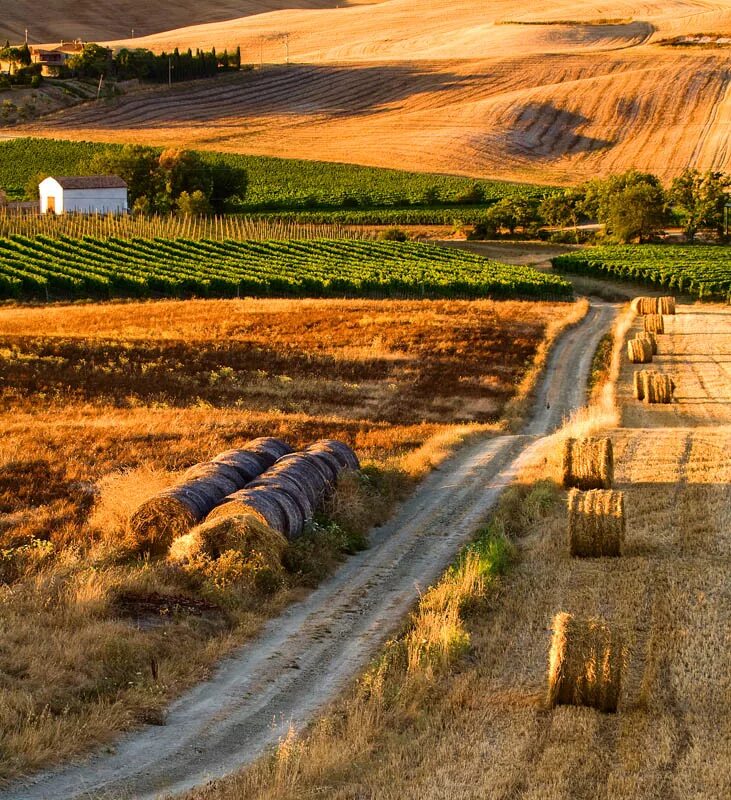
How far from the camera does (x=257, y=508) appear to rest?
55.7ft

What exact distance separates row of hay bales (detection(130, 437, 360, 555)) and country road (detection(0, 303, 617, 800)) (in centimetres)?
116

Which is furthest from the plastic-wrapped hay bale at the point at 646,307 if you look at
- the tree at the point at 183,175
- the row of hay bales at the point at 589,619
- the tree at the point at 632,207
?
the tree at the point at 183,175

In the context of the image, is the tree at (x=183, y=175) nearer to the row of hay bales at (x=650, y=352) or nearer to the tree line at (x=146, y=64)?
the row of hay bales at (x=650, y=352)

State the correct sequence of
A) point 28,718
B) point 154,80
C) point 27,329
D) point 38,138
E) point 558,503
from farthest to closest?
point 154,80 < point 38,138 < point 27,329 < point 558,503 < point 28,718

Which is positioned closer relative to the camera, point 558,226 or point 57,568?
point 57,568

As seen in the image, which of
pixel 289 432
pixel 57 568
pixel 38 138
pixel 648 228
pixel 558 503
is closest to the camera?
pixel 57 568

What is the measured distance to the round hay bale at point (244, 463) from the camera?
1941 cm

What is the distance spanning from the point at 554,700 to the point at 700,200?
8950 centimetres

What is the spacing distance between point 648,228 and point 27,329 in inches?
2275

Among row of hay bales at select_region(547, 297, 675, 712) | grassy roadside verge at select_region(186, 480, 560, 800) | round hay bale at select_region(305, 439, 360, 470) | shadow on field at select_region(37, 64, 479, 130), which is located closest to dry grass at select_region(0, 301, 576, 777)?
round hay bale at select_region(305, 439, 360, 470)

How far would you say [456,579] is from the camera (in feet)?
53.2

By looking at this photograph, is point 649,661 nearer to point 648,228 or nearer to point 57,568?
point 57,568

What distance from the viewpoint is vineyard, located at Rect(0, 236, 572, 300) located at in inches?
2566

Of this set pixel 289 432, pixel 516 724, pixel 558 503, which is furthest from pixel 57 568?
pixel 289 432
